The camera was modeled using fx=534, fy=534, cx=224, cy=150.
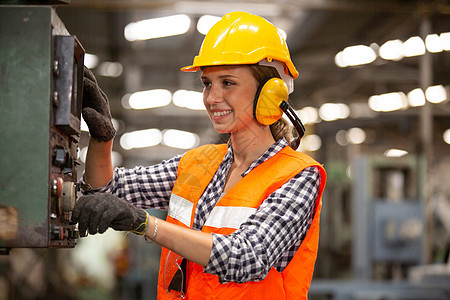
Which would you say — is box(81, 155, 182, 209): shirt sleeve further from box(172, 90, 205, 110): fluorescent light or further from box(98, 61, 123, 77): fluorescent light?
box(172, 90, 205, 110): fluorescent light

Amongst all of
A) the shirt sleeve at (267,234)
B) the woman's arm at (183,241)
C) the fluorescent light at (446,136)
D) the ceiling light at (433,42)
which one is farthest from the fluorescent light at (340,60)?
the woman's arm at (183,241)

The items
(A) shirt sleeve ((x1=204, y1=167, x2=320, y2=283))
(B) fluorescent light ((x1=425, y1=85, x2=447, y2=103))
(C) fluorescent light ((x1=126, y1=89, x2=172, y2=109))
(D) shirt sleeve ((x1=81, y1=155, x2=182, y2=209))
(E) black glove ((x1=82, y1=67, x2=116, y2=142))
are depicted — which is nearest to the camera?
(A) shirt sleeve ((x1=204, y1=167, x2=320, y2=283))

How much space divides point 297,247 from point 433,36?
4.71m

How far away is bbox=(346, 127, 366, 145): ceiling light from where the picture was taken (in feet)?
44.8

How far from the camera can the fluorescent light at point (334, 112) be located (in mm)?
10945

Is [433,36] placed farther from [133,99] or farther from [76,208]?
[76,208]

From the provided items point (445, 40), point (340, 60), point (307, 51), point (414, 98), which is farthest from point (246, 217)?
point (414, 98)

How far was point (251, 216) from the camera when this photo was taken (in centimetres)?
151

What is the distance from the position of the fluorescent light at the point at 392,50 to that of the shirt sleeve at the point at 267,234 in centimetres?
576

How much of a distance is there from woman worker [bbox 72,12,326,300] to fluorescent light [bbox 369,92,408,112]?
8.15 metres

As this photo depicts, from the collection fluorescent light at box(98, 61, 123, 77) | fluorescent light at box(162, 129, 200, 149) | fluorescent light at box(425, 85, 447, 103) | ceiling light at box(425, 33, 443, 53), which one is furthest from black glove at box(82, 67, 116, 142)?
fluorescent light at box(162, 129, 200, 149)

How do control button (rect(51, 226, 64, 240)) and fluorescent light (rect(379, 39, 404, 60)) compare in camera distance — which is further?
fluorescent light (rect(379, 39, 404, 60))

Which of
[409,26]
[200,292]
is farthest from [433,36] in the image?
[200,292]

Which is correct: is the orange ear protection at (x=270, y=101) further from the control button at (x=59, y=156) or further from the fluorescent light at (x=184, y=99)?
the fluorescent light at (x=184, y=99)
